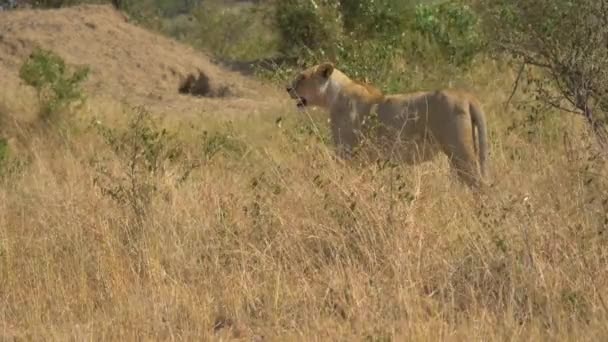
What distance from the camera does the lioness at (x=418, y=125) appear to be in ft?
24.6

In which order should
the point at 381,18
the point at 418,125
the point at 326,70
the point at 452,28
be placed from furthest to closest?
the point at 381,18
the point at 452,28
the point at 326,70
the point at 418,125

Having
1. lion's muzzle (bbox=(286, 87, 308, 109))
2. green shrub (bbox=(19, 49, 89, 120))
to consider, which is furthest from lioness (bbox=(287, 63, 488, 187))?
green shrub (bbox=(19, 49, 89, 120))

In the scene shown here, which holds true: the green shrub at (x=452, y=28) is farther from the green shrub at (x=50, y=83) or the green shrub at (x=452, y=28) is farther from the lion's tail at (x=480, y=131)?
the lion's tail at (x=480, y=131)

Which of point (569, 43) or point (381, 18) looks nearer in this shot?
point (569, 43)

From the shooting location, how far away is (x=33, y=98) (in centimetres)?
1242

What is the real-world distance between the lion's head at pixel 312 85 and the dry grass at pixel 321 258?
1.48 meters

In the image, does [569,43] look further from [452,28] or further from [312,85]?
[452,28]

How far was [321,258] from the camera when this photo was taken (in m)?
5.80

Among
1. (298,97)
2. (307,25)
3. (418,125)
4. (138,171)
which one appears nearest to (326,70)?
(298,97)

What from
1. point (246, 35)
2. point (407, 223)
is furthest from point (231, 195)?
point (246, 35)

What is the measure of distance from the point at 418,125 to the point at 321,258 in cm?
233

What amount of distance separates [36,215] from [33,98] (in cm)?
558

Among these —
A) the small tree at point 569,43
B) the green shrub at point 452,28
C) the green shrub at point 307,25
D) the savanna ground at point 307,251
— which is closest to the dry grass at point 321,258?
the savanna ground at point 307,251

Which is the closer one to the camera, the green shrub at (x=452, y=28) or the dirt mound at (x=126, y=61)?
the green shrub at (x=452, y=28)
